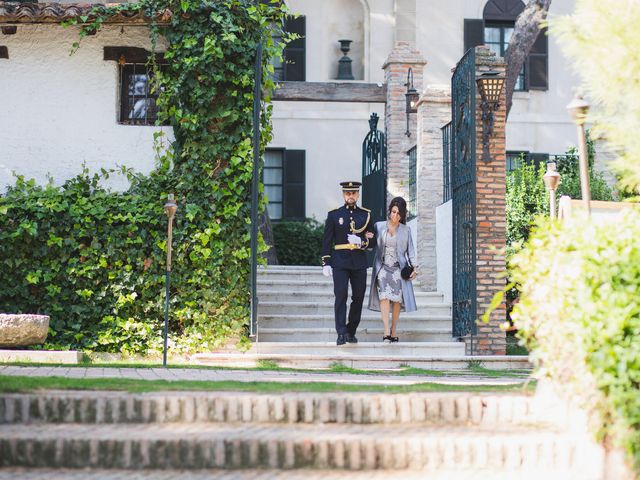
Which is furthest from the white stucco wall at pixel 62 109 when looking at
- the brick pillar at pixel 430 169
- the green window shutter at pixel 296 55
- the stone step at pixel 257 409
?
the green window shutter at pixel 296 55

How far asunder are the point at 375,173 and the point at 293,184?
598cm

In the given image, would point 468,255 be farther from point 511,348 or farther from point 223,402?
point 223,402

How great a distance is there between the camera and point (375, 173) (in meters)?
18.6

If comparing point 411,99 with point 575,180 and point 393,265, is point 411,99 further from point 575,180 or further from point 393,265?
point 393,265

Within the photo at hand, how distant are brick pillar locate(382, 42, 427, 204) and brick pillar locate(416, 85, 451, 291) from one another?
2.12 metres

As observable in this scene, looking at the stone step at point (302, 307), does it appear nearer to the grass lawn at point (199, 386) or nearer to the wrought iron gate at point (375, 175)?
the wrought iron gate at point (375, 175)

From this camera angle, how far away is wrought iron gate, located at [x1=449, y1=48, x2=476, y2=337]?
14.7 metres

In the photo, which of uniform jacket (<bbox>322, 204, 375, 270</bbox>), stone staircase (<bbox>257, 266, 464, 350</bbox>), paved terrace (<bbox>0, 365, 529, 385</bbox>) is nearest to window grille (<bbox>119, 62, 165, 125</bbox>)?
stone staircase (<bbox>257, 266, 464, 350</bbox>)

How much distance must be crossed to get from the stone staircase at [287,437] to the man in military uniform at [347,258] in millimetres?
5972

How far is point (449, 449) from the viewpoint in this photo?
23.8 feet

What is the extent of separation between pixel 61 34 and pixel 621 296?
9.69 metres

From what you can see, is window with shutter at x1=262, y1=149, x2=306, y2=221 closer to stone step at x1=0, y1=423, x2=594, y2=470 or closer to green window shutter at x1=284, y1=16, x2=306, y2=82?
green window shutter at x1=284, y1=16, x2=306, y2=82

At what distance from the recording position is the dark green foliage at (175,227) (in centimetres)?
1397

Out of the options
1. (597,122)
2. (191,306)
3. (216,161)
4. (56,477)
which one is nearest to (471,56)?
(216,161)
